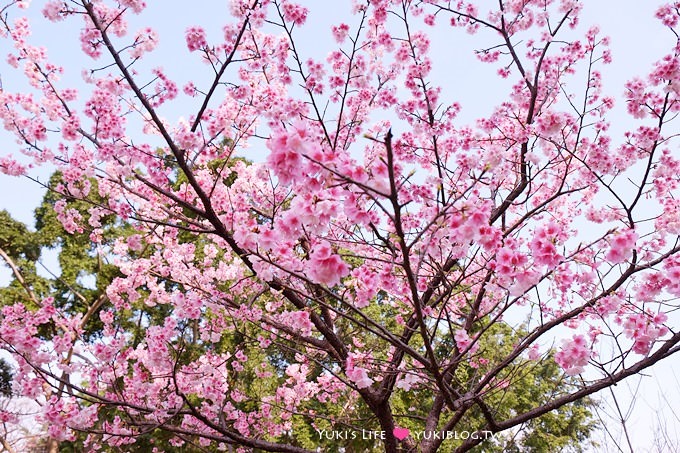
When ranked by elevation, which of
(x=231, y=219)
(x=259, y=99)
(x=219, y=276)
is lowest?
(x=231, y=219)

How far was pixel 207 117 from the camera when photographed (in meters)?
4.37

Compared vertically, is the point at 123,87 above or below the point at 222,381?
above

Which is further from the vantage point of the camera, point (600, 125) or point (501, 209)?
point (501, 209)

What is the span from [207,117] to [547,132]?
286 cm

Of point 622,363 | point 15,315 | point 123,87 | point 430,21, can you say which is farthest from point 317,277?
point 430,21

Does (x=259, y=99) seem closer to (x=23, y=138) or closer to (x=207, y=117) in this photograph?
(x=207, y=117)

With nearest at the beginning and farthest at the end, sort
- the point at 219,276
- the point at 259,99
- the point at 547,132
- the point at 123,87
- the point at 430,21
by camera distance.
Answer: the point at 547,132 → the point at 123,87 → the point at 259,99 → the point at 430,21 → the point at 219,276

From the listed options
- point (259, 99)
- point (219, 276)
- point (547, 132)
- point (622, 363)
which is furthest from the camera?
point (219, 276)

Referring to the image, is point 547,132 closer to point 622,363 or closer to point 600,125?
point 600,125

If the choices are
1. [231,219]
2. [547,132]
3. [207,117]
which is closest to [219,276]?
[231,219]

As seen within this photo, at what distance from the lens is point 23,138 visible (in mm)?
4227

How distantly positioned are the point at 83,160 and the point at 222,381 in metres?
2.79

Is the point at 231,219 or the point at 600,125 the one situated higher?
the point at 600,125

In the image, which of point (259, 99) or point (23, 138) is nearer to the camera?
point (23, 138)
